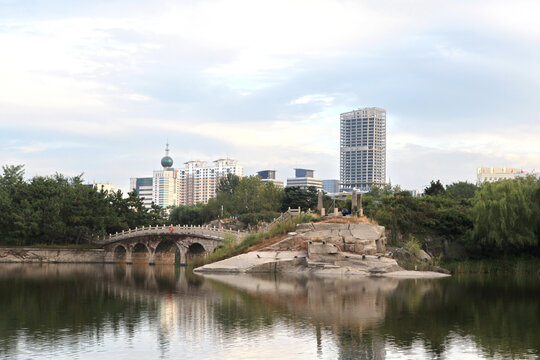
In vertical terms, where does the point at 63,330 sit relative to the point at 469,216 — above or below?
below

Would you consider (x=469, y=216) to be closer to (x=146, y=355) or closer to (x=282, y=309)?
(x=282, y=309)

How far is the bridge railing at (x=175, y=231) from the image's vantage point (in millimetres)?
67731

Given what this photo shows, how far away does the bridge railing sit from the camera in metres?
67.7

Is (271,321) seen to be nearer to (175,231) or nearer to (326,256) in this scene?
(326,256)

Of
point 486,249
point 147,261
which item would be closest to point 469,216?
point 486,249

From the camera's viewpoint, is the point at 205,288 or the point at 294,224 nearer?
the point at 205,288

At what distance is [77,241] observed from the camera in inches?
3174

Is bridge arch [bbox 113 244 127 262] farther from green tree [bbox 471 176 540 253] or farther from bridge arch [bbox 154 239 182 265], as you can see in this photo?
green tree [bbox 471 176 540 253]

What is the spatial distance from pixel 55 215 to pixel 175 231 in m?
15.6

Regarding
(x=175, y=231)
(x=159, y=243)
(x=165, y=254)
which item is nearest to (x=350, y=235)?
(x=175, y=231)

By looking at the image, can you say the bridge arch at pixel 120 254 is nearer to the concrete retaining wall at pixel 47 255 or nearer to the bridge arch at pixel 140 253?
the bridge arch at pixel 140 253

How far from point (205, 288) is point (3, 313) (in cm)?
1402

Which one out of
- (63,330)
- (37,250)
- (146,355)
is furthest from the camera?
(37,250)

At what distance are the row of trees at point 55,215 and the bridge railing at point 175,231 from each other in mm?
1448
